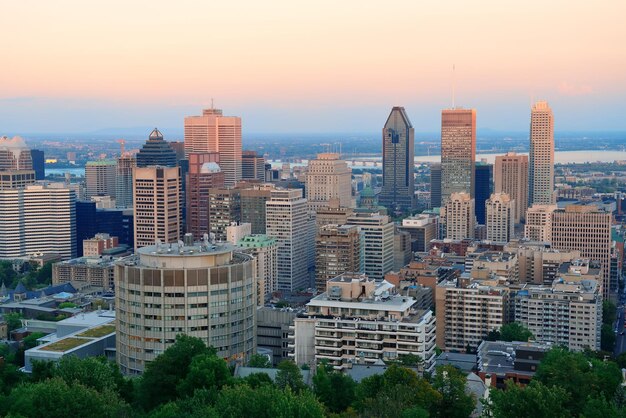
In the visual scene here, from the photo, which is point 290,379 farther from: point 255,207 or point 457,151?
point 457,151

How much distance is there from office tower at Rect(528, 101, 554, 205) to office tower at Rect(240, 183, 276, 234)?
43414 millimetres

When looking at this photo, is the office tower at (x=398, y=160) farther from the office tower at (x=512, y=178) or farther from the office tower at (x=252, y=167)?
the office tower at (x=512, y=178)

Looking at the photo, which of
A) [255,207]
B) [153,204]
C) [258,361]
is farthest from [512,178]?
[258,361]

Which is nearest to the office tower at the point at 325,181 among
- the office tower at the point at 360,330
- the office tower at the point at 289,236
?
the office tower at the point at 289,236

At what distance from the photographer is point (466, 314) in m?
44.4

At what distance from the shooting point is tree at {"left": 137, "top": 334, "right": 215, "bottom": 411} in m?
24.8

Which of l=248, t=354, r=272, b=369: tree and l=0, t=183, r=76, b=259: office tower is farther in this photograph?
l=0, t=183, r=76, b=259: office tower

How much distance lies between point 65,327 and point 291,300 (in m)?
17.1

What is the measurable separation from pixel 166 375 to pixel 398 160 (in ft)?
332

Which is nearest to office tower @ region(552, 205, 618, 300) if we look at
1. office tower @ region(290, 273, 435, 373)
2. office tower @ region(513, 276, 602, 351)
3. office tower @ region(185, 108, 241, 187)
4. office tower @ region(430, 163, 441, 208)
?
office tower @ region(513, 276, 602, 351)

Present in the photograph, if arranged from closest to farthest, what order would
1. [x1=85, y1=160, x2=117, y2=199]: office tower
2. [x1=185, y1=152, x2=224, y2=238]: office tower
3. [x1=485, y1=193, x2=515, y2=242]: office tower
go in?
1. [x1=185, y1=152, x2=224, y2=238]: office tower
2. [x1=485, y1=193, x2=515, y2=242]: office tower
3. [x1=85, y1=160, x2=117, y2=199]: office tower

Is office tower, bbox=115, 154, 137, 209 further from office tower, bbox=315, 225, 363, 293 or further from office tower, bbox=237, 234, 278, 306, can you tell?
office tower, bbox=315, 225, 363, 293

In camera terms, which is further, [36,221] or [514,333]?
[36,221]

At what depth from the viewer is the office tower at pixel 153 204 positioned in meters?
68.5
